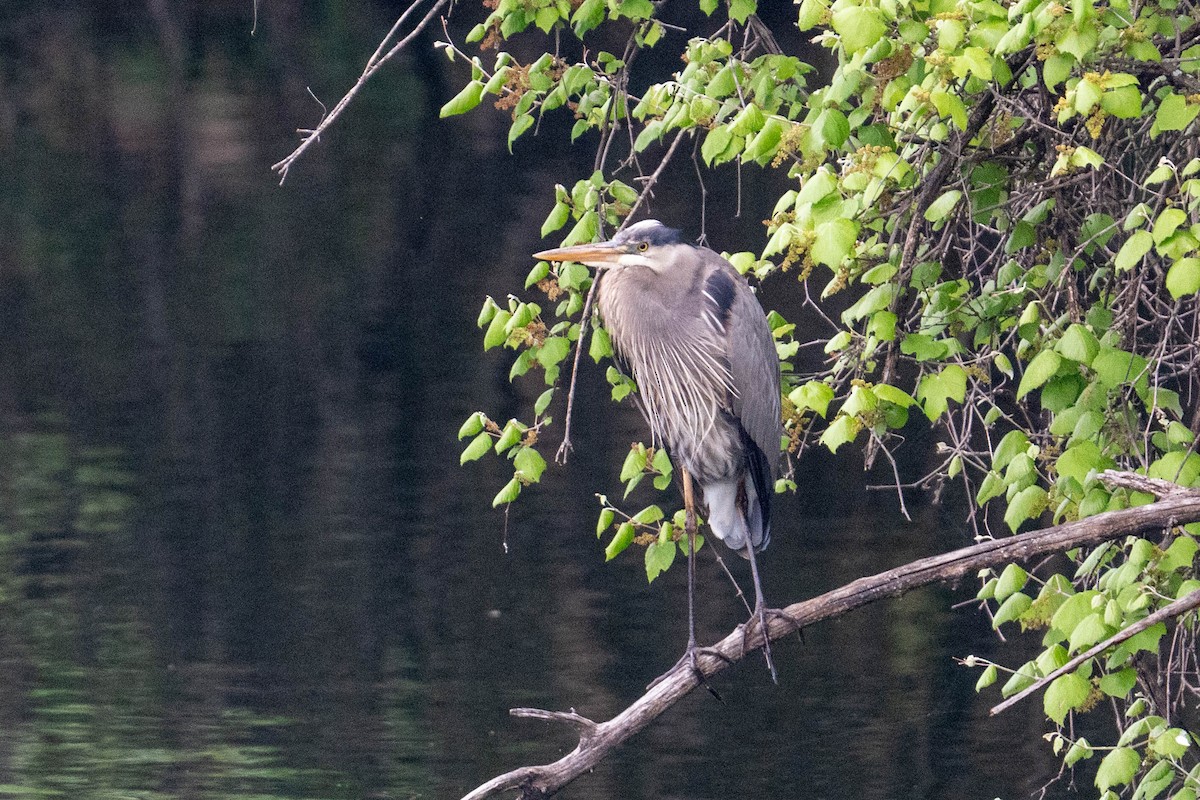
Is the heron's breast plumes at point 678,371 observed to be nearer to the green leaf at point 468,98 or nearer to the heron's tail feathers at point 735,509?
the heron's tail feathers at point 735,509

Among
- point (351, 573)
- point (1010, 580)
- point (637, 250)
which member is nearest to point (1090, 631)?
point (1010, 580)

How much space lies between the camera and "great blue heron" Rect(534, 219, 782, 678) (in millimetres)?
4941

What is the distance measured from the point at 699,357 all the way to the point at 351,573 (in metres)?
4.57

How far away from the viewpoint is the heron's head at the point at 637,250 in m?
4.34

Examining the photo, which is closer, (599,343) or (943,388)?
(943,388)

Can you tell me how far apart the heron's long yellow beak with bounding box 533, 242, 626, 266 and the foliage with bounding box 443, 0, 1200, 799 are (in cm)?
5

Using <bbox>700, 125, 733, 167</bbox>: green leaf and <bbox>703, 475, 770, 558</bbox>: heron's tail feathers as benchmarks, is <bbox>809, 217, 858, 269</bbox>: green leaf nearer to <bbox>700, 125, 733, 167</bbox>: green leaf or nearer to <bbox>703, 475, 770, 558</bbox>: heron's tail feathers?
<bbox>700, 125, 733, 167</bbox>: green leaf

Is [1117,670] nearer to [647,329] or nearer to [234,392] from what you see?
[647,329]

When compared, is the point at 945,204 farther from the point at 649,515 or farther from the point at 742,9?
the point at 649,515

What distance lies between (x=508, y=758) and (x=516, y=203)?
1313 cm

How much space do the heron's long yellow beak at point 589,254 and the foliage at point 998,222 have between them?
0.05m

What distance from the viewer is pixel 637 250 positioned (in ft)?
15.3

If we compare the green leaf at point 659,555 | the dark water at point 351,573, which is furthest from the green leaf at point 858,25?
the dark water at point 351,573

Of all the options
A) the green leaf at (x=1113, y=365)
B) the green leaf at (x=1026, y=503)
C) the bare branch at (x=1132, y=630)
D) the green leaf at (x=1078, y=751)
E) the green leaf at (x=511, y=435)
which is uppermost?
the green leaf at (x=1113, y=365)
